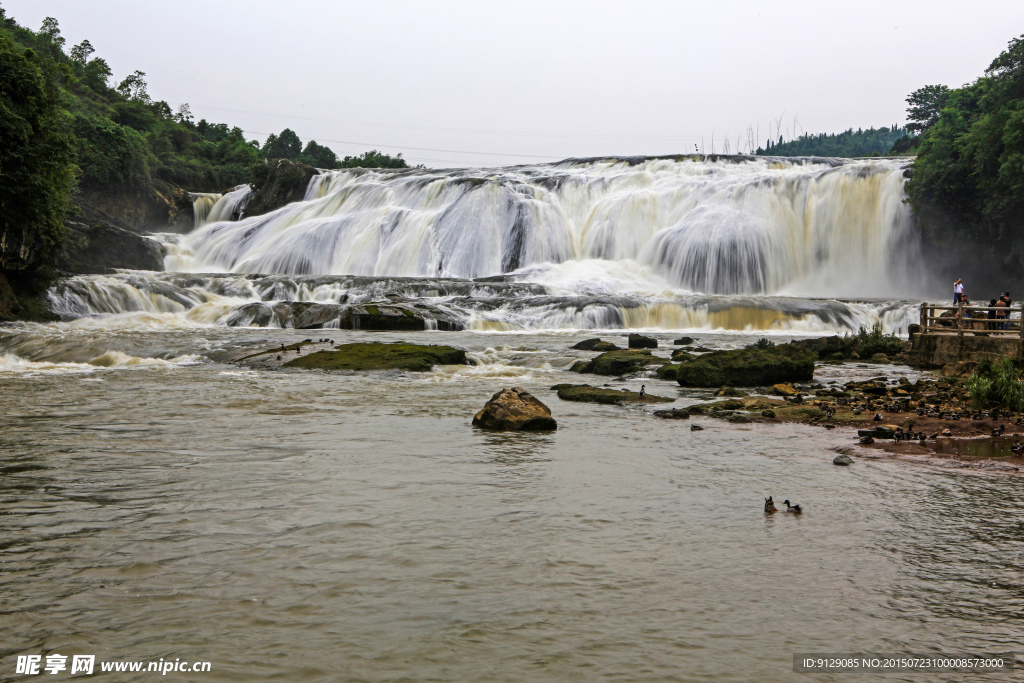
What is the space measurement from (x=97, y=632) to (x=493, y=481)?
3869 millimetres

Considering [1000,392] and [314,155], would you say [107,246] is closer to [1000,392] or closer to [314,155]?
[1000,392]

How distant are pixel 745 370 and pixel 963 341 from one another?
6.70m

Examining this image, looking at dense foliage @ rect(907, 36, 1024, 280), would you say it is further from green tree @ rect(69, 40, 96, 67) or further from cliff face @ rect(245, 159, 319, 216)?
green tree @ rect(69, 40, 96, 67)

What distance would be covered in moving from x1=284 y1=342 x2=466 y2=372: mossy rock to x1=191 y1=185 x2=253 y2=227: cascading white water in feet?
141

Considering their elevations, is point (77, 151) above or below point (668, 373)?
above

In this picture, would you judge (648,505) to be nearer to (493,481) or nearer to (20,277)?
(493,481)

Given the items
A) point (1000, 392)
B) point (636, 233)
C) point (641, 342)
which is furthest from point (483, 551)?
point (636, 233)

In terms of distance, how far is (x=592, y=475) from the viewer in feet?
24.5

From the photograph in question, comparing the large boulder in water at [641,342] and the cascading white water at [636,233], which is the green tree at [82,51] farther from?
the large boulder in water at [641,342]

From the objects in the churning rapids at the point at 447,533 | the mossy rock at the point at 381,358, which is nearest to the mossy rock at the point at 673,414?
the churning rapids at the point at 447,533

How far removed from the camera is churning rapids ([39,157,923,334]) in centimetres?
3334

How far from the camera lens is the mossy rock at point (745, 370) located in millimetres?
14570

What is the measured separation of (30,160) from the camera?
2403cm

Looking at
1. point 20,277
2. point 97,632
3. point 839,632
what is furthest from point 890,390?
point 20,277
